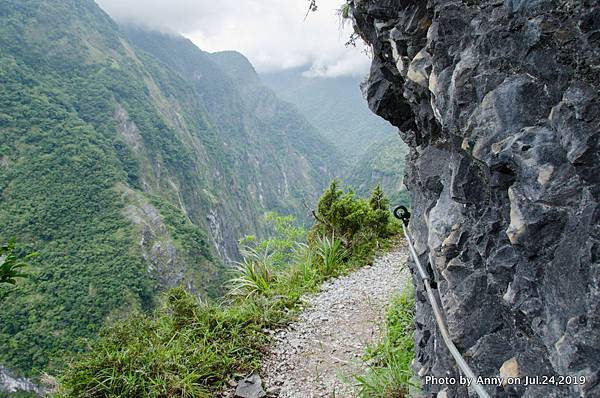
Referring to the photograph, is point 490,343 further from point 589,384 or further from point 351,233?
point 351,233

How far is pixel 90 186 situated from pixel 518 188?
8742cm

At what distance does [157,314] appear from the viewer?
6.27 m

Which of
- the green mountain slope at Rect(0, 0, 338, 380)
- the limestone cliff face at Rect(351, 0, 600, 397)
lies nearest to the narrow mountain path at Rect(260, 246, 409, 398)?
the limestone cliff face at Rect(351, 0, 600, 397)

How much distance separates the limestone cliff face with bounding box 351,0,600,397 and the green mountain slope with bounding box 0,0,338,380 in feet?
16.6

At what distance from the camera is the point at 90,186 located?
255 feet

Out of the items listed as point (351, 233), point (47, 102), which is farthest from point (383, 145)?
point (351, 233)

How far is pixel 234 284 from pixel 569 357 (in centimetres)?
662

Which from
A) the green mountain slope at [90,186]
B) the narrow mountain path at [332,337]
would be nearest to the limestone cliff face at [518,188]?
the narrow mountain path at [332,337]

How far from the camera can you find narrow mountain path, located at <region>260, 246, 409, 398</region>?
482 centimetres

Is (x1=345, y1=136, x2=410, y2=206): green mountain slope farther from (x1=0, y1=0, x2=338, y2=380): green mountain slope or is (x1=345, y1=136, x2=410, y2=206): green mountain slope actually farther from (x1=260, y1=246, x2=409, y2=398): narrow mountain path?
(x1=260, y1=246, x2=409, y2=398): narrow mountain path

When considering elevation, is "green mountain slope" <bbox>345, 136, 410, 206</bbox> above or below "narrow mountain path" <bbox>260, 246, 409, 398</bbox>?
below

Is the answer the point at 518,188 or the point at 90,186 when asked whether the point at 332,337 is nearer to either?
the point at 518,188

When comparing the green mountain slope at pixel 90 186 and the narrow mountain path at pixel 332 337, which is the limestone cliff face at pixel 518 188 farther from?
the green mountain slope at pixel 90 186

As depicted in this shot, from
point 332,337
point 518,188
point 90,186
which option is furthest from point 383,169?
point 518,188
